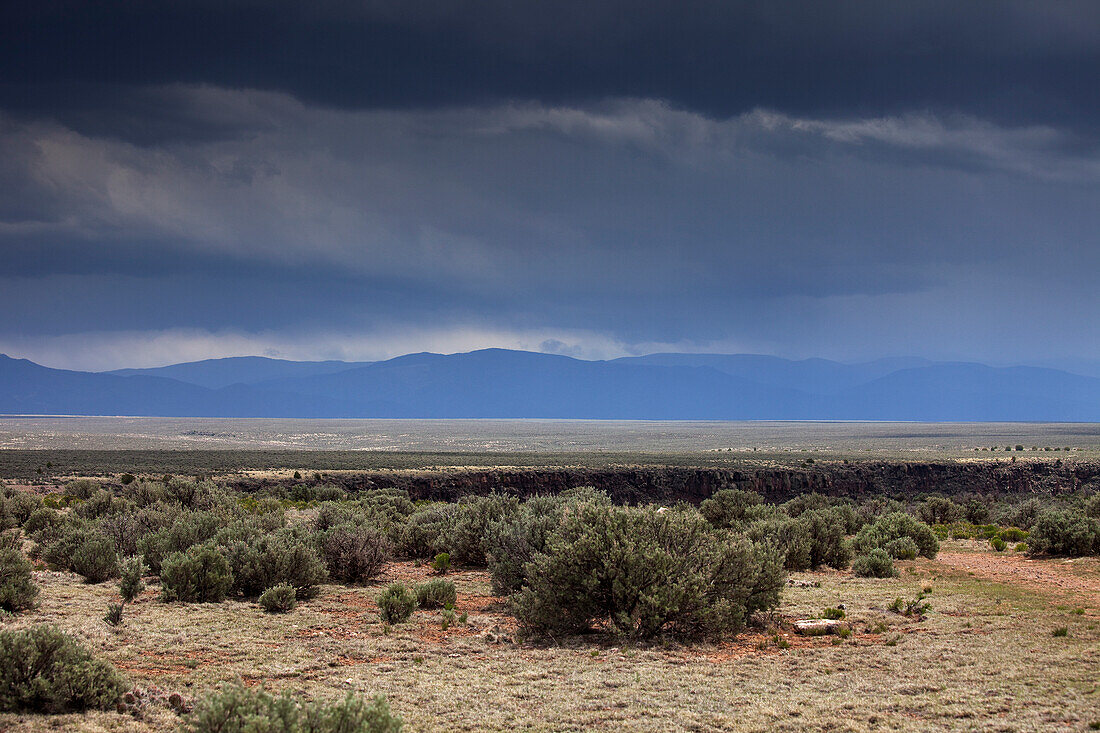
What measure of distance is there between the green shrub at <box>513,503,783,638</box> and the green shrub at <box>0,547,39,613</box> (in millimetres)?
8699

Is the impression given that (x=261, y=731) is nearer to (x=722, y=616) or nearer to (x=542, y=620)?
(x=542, y=620)

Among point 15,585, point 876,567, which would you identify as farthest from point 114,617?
point 876,567

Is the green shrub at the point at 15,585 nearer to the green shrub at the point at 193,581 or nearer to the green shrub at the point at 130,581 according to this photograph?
the green shrub at the point at 130,581

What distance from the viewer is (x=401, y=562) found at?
898 inches

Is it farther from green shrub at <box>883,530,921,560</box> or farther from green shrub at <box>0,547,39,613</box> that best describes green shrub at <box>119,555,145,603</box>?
green shrub at <box>883,530,921,560</box>

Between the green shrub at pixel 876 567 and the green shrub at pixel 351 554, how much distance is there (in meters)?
13.4

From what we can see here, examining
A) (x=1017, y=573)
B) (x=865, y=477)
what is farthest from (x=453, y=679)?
(x=865, y=477)

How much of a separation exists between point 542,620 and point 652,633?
191 cm

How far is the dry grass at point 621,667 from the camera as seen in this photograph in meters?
8.44

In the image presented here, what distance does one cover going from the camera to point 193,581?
14.9m

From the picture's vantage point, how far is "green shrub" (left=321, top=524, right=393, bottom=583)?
722 inches

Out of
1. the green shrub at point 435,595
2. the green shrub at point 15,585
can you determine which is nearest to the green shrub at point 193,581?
the green shrub at point 15,585

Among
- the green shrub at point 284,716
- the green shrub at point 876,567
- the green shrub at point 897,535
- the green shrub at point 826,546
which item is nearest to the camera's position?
the green shrub at point 284,716

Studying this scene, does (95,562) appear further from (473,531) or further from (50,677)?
(50,677)
